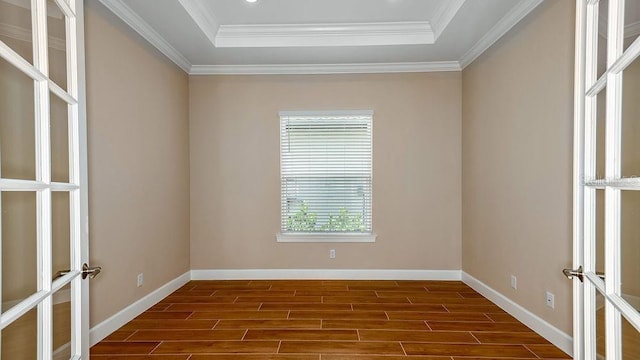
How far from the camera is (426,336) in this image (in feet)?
8.66

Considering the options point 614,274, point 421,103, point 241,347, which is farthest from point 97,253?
point 421,103

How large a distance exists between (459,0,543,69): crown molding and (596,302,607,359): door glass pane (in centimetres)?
231

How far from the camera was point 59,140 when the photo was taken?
4.26 ft

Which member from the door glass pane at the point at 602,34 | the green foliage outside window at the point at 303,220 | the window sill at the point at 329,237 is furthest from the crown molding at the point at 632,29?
the green foliage outside window at the point at 303,220

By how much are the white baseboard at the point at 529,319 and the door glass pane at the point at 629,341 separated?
5.06 ft

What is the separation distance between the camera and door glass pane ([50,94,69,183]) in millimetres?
1251

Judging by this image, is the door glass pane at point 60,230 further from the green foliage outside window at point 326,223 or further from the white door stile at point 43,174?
the green foliage outside window at point 326,223

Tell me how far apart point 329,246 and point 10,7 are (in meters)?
3.55

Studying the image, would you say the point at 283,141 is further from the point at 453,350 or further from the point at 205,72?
the point at 453,350

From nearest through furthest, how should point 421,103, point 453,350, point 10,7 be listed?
point 10,7
point 453,350
point 421,103

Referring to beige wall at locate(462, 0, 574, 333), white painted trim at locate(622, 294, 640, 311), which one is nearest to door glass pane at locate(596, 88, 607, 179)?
white painted trim at locate(622, 294, 640, 311)

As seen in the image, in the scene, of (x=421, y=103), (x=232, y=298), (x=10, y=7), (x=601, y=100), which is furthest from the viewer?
(x=421, y=103)

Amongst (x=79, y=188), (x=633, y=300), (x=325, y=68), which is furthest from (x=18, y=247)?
(x=325, y=68)

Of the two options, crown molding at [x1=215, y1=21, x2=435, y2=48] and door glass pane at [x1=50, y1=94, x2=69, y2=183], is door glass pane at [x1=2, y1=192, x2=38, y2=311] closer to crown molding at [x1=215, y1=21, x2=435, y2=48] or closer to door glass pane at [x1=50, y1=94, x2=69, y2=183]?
door glass pane at [x1=50, y1=94, x2=69, y2=183]
